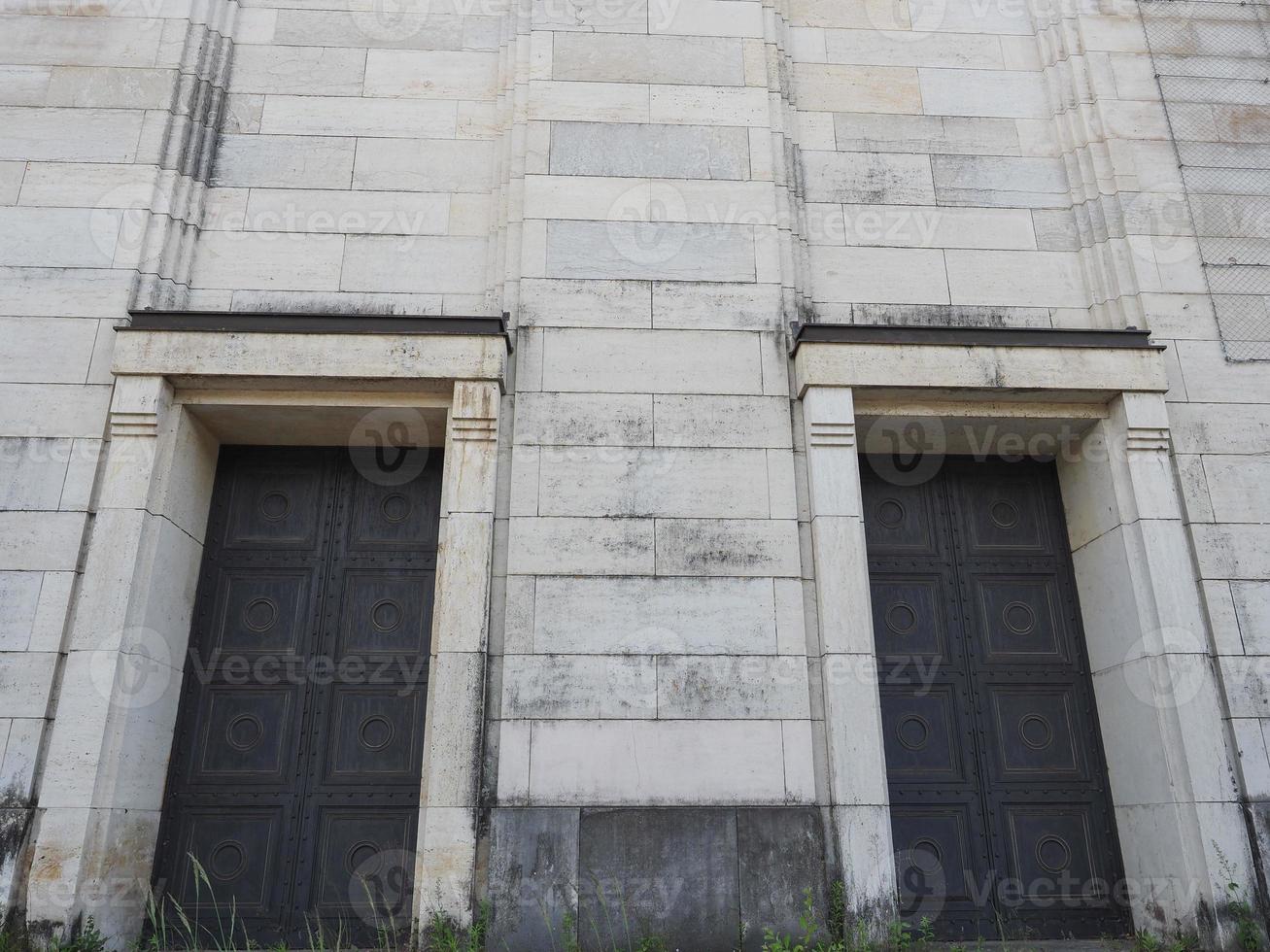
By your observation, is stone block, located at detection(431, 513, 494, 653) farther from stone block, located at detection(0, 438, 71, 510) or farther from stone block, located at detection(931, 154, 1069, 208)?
stone block, located at detection(931, 154, 1069, 208)

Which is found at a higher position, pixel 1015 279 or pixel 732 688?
pixel 1015 279

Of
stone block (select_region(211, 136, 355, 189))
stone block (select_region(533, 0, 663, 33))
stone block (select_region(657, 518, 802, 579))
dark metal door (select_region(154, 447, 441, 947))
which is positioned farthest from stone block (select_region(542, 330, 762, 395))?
stone block (select_region(533, 0, 663, 33))

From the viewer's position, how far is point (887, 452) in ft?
28.7

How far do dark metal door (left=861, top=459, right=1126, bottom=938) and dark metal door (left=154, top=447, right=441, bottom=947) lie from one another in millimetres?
4353

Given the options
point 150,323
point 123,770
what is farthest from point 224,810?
point 150,323

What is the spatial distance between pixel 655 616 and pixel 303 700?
328cm

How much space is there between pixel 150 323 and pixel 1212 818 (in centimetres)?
965

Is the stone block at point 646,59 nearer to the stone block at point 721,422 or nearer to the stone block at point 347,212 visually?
the stone block at point 347,212

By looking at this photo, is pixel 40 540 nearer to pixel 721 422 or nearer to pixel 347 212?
pixel 347 212

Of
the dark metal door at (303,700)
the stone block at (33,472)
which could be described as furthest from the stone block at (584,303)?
the stone block at (33,472)

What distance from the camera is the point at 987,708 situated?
8039mm

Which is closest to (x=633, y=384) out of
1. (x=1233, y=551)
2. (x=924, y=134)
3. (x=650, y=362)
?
(x=650, y=362)

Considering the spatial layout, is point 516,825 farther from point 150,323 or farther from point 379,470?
point 150,323

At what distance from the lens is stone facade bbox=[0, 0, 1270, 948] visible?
22.0ft
